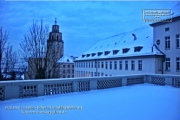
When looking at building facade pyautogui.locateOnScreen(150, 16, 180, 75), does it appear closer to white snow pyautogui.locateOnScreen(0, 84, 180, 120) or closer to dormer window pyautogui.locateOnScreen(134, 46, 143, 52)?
dormer window pyautogui.locateOnScreen(134, 46, 143, 52)

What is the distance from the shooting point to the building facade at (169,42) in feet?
63.5

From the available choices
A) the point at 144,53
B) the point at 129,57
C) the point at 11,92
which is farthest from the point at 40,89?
the point at 129,57

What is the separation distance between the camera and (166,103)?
17.5 ft

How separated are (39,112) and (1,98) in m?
1.94

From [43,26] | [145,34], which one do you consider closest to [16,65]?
[43,26]

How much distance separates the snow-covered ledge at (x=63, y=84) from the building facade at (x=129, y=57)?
Answer: 497 inches

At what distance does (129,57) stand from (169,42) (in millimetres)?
6533

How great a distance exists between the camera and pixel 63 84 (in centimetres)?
693

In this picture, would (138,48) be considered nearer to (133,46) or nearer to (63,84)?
(133,46)

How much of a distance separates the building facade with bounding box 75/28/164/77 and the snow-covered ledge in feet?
41.5

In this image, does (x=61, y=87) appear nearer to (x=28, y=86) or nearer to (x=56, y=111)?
(x=28, y=86)

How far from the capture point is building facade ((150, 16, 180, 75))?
19.3 m

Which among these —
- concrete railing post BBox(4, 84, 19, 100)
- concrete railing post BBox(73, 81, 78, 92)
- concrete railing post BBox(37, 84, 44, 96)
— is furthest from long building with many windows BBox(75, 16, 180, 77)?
concrete railing post BBox(4, 84, 19, 100)

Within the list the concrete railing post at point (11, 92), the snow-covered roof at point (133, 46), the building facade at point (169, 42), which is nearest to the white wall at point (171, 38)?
the building facade at point (169, 42)
